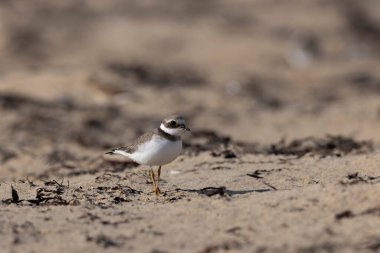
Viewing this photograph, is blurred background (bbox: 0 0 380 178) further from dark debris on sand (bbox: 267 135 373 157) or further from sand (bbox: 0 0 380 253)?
dark debris on sand (bbox: 267 135 373 157)

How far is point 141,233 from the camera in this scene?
5.51 m

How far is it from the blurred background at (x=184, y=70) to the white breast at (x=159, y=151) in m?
3.86

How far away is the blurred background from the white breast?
3864mm

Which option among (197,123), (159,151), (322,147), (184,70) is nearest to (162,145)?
(159,151)

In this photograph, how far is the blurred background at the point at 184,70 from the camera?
41.5 feet

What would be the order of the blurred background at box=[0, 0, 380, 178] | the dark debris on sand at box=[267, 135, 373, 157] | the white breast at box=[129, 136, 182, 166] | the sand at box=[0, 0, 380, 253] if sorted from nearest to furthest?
the sand at box=[0, 0, 380, 253], the white breast at box=[129, 136, 182, 166], the dark debris on sand at box=[267, 135, 373, 157], the blurred background at box=[0, 0, 380, 178]

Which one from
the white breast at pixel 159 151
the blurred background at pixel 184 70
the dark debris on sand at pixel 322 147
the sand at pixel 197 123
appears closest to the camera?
the sand at pixel 197 123

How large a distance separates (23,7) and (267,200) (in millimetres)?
22442

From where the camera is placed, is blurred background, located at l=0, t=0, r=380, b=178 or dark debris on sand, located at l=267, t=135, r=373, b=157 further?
blurred background, located at l=0, t=0, r=380, b=178

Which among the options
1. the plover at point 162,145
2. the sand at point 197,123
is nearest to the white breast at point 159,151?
the plover at point 162,145

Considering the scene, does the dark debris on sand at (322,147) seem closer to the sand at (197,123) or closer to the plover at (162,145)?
the sand at (197,123)

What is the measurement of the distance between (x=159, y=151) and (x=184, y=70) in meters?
14.2

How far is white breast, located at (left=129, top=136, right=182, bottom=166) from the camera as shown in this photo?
6844 millimetres

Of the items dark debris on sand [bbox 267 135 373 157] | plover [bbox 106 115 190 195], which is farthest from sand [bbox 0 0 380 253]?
plover [bbox 106 115 190 195]
